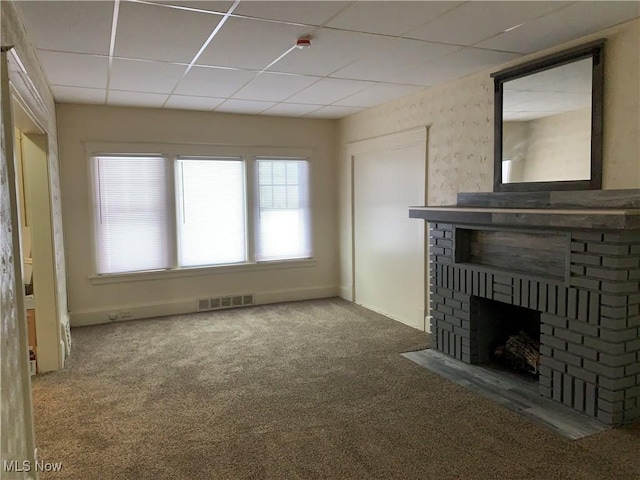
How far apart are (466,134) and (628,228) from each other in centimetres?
193

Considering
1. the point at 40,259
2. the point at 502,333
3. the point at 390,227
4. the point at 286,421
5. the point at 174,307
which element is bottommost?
the point at 286,421

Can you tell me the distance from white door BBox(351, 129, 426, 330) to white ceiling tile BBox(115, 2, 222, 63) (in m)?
2.42

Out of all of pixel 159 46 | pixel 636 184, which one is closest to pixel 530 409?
pixel 636 184

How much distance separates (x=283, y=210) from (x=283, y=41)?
311 cm

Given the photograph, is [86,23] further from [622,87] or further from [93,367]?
[622,87]

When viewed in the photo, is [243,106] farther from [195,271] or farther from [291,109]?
[195,271]

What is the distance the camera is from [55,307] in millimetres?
3660

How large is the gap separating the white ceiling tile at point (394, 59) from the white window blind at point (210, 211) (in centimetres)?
224

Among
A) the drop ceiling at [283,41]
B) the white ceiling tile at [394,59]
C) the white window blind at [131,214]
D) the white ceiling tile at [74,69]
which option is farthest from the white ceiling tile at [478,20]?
the white window blind at [131,214]

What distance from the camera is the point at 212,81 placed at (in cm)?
411

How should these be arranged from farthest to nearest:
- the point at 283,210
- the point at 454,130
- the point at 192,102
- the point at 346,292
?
the point at 346,292
the point at 283,210
the point at 192,102
the point at 454,130

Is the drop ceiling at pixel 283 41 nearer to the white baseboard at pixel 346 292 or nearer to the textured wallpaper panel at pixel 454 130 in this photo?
the textured wallpaper panel at pixel 454 130

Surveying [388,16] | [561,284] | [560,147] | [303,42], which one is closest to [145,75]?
[303,42]

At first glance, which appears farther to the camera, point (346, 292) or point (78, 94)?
point (346, 292)
